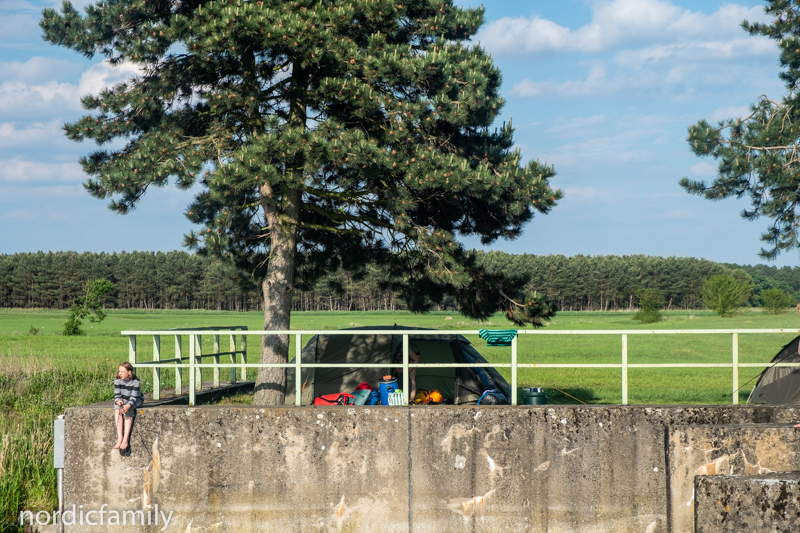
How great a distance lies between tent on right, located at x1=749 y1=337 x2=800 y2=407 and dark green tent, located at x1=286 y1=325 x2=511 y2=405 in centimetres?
445

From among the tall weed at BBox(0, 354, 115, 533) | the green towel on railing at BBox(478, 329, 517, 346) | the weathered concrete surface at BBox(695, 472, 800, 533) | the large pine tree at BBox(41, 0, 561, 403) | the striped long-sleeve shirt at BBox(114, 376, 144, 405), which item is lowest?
the tall weed at BBox(0, 354, 115, 533)

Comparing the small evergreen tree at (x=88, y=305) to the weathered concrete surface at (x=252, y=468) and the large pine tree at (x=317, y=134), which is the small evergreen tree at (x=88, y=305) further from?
the weathered concrete surface at (x=252, y=468)

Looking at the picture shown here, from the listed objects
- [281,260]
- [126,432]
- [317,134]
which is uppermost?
[317,134]

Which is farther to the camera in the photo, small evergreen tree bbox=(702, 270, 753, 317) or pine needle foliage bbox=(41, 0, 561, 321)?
small evergreen tree bbox=(702, 270, 753, 317)

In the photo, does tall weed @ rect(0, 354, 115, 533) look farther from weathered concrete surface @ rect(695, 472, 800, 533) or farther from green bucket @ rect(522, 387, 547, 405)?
weathered concrete surface @ rect(695, 472, 800, 533)

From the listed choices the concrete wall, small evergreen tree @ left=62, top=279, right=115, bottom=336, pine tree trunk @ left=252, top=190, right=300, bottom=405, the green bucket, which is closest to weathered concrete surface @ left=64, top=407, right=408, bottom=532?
the concrete wall

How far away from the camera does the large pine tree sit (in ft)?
34.3

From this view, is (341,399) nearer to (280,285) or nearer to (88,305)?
(280,285)

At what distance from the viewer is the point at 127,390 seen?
797cm

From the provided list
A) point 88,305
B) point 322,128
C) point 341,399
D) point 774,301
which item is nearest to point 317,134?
point 322,128

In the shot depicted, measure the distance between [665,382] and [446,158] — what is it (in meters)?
15.8

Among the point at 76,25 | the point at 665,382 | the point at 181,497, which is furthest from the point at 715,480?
the point at 665,382

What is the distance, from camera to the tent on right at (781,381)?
36.4ft

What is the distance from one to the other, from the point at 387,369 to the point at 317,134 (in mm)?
4275
